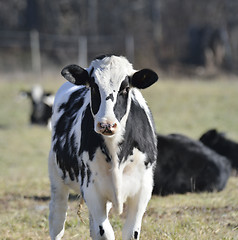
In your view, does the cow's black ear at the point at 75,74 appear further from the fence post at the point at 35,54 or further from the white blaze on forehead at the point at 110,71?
the fence post at the point at 35,54

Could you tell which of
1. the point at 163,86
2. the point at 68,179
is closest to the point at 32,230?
the point at 68,179

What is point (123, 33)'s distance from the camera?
3569 cm

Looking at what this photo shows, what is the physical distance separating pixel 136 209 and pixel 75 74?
1.30 meters

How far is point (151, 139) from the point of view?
5234 millimetres

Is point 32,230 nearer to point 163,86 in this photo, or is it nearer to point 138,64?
point 163,86

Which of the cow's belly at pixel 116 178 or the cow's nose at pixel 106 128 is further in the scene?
the cow's belly at pixel 116 178

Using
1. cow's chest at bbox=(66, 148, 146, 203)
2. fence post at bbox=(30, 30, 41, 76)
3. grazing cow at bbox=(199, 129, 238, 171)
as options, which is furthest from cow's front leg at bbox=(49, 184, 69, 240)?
fence post at bbox=(30, 30, 41, 76)

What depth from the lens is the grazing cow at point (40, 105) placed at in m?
21.9

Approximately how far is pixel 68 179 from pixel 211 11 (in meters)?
31.3

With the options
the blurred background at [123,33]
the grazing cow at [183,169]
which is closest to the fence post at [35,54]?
the blurred background at [123,33]

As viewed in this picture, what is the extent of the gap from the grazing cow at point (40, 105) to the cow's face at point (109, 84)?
16.8 metres

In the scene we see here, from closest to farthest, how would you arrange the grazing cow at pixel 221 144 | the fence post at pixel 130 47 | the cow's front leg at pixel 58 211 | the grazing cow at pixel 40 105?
the cow's front leg at pixel 58 211, the grazing cow at pixel 221 144, the grazing cow at pixel 40 105, the fence post at pixel 130 47

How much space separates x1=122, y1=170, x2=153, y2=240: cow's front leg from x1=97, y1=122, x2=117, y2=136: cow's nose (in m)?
0.73

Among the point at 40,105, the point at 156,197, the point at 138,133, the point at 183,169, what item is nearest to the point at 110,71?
the point at 138,133
